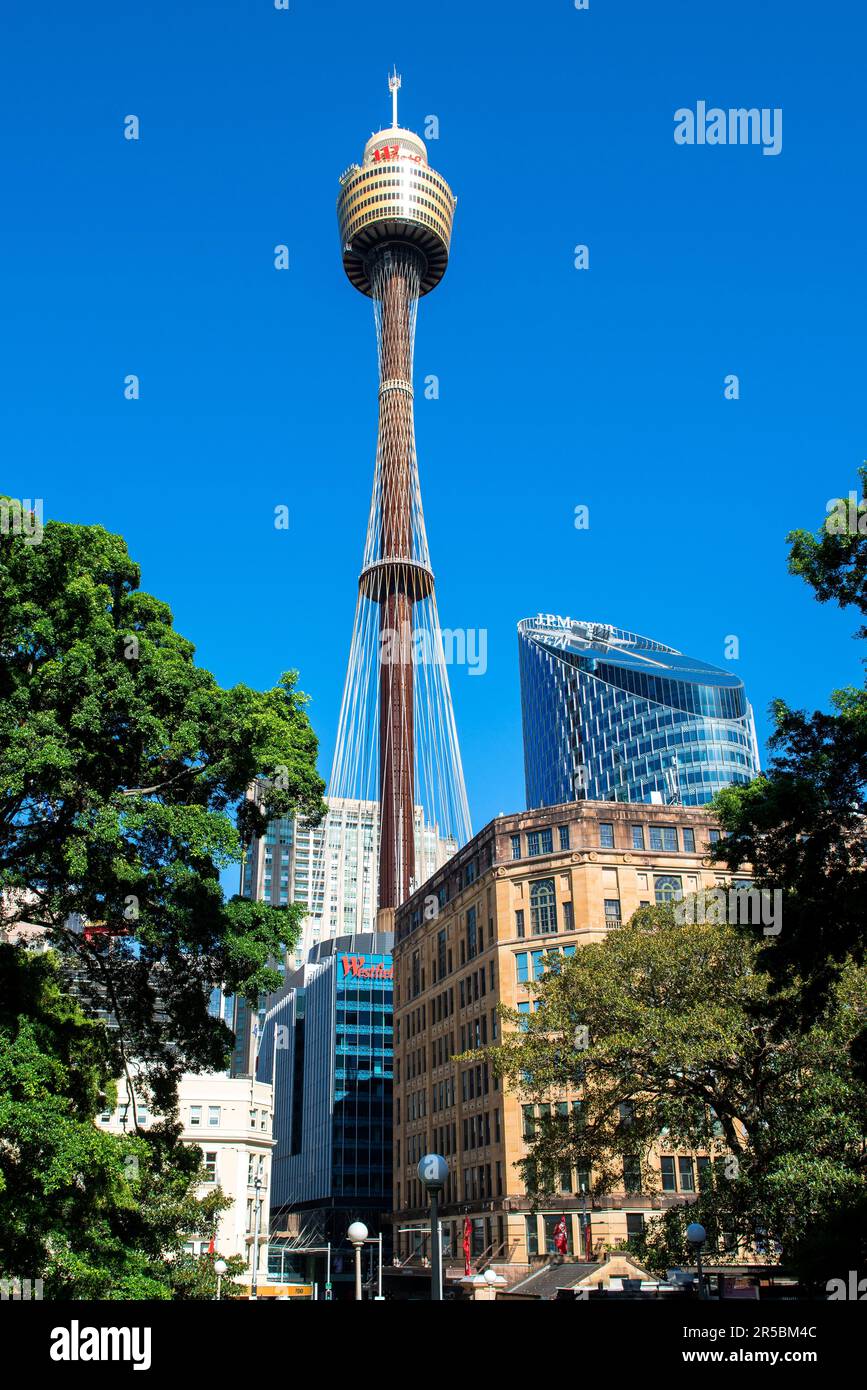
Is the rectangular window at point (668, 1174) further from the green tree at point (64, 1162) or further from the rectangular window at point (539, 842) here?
the green tree at point (64, 1162)

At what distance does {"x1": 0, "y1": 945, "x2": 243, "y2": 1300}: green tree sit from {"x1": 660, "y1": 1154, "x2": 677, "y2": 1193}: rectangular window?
41096 millimetres

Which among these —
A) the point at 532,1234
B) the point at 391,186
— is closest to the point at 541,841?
the point at 532,1234

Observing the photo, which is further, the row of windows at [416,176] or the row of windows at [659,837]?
the row of windows at [416,176]

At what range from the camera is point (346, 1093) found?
124562 millimetres

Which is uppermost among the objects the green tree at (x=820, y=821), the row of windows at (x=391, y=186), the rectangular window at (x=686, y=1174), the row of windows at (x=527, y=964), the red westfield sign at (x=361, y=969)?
the row of windows at (x=391, y=186)

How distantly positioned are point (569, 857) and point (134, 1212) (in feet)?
156

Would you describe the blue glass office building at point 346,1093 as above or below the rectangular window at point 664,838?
below

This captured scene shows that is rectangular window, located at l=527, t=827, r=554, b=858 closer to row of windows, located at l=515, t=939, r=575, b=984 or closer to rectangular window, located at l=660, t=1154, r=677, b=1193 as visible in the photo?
row of windows, located at l=515, t=939, r=575, b=984

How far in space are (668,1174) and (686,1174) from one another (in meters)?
1.04

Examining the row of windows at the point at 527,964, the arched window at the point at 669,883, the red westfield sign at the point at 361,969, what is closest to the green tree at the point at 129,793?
the row of windows at the point at 527,964

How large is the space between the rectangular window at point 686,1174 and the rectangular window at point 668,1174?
1.30 feet

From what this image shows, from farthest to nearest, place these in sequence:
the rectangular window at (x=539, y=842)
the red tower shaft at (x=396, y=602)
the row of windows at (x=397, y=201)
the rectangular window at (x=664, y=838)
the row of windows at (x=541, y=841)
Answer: the row of windows at (x=397, y=201)
the red tower shaft at (x=396, y=602)
the rectangular window at (x=539, y=842)
the rectangular window at (x=664, y=838)
the row of windows at (x=541, y=841)

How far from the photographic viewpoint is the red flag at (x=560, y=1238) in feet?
201
